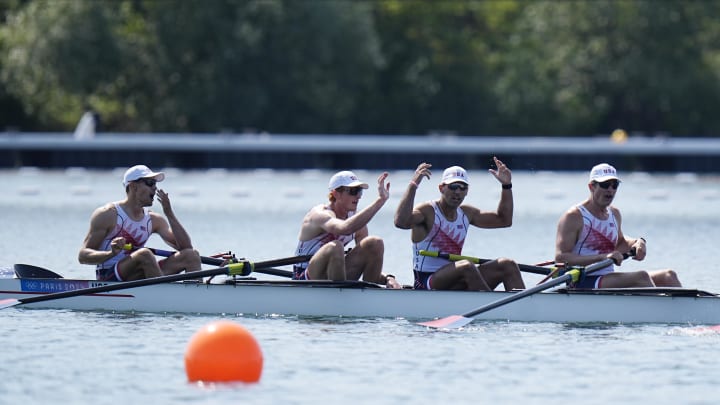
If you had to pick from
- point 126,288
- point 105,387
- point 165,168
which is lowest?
point 105,387

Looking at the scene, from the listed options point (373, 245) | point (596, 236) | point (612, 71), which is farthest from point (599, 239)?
point (612, 71)

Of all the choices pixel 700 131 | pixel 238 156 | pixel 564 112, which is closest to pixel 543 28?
pixel 564 112

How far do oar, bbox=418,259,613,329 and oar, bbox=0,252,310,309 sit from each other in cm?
177

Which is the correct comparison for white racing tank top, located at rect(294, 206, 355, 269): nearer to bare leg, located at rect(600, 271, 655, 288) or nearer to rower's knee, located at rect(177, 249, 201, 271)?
rower's knee, located at rect(177, 249, 201, 271)

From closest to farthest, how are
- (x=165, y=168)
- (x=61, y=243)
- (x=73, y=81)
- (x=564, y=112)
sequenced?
(x=61, y=243), (x=165, y=168), (x=73, y=81), (x=564, y=112)

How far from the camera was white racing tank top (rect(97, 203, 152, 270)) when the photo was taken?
1452cm

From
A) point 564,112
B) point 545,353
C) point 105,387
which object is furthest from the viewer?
point 564,112

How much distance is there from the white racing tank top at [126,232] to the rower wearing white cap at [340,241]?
5.49ft

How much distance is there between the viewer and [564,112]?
62625 millimetres

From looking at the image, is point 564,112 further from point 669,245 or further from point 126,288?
point 126,288

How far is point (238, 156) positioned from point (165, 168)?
2.56m

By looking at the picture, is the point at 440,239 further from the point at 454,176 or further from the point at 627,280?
the point at 627,280

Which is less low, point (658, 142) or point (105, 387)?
point (658, 142)

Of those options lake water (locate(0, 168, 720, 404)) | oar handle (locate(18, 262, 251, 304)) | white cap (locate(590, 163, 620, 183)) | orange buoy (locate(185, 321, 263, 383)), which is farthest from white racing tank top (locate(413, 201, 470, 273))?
orange buoy (locate(185, 321, 263, 383))
